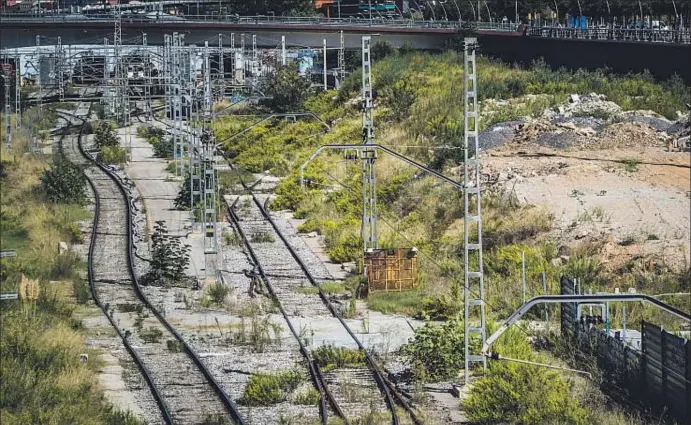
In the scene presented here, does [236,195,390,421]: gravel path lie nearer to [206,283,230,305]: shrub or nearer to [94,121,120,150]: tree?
[206,283,230,305]: shrub

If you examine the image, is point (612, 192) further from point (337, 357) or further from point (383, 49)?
point (383, 49)

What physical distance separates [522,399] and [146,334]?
25.3 feet

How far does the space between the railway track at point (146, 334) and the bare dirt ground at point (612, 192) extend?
8786mm

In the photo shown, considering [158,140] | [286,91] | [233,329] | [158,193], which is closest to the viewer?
[233,329]


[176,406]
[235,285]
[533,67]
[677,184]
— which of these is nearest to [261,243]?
[235,285]

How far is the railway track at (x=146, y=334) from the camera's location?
1786 cm

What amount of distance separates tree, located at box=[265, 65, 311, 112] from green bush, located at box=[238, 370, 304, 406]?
3494 cm

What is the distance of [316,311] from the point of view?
24.8 metres

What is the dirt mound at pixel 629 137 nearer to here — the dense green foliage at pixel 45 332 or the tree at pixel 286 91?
the dense green foliage at pixel 45 332

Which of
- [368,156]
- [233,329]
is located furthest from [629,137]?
[233,329]

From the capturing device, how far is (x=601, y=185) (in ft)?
105

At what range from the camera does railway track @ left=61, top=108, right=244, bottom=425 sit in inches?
703

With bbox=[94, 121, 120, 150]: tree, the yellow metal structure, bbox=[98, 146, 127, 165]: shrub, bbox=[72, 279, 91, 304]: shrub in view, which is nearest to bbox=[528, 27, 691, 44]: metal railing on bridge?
bbox=[98, 146, 127, 165]: shrub

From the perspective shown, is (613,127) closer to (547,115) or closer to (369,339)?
(547,115)
